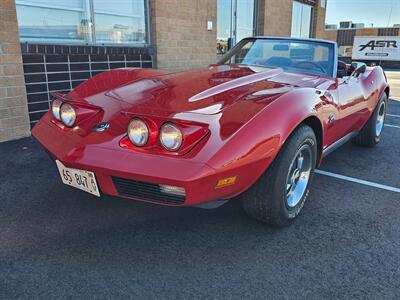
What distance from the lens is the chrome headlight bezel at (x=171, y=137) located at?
2029mm

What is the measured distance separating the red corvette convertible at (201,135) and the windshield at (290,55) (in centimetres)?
23

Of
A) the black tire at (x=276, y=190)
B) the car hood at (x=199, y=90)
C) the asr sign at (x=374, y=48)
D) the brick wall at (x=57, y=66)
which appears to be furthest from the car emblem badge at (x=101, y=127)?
the asr sign at (x=374, y=48)

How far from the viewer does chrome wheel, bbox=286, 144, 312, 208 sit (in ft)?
8.75

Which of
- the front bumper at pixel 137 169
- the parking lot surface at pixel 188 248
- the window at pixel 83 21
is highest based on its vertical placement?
the window at pixel 83 21

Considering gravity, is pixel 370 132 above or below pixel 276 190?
below

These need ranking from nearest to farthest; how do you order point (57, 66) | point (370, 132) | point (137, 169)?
point (137, 169), point (370, 132), point (57, 66)

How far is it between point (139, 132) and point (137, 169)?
22 centimetres

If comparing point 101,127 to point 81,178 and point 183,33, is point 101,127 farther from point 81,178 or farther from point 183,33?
point 183,33

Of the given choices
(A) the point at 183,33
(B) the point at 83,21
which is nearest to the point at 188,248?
(B) the point at 83,21

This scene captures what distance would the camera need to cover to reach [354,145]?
4883mm

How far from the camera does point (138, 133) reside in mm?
2115

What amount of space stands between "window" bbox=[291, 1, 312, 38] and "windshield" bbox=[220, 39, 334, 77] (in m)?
9.34

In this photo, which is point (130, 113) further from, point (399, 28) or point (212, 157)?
point (399, 28)

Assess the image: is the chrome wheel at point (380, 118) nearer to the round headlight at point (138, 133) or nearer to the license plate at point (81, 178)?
the round headlight at point (138, 133)
